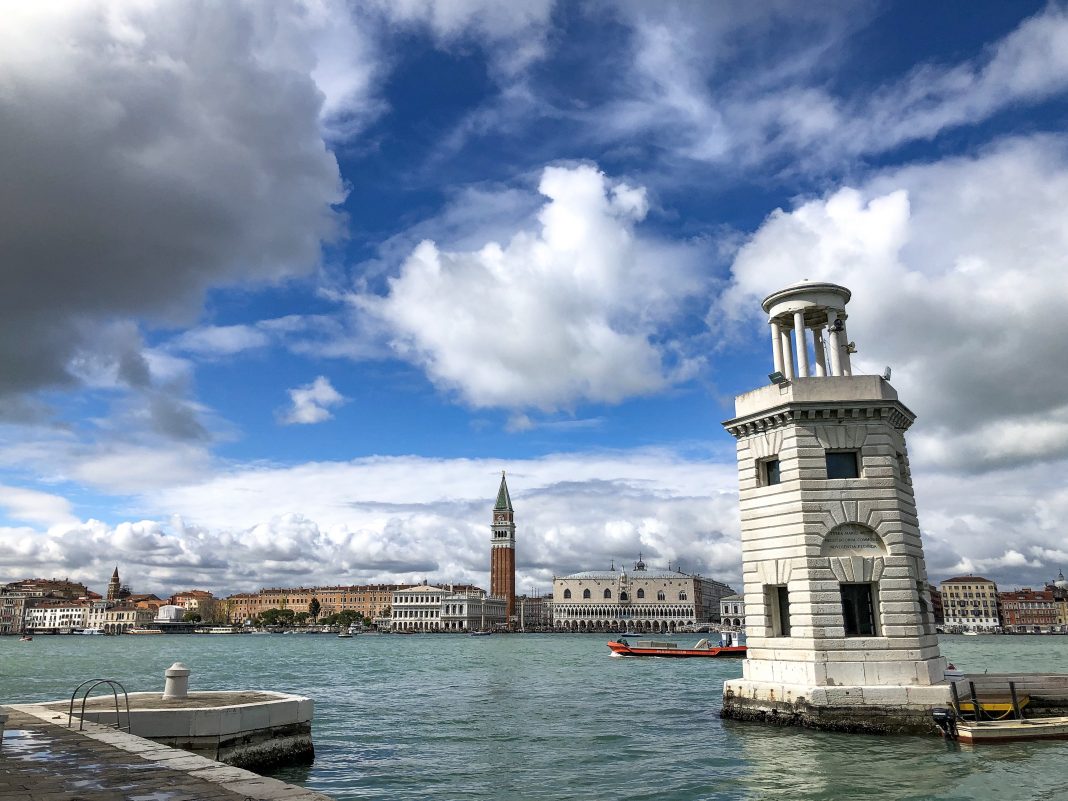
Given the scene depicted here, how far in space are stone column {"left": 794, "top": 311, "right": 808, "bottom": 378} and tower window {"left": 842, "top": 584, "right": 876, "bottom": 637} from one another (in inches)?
227

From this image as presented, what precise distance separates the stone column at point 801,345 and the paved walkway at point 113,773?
17520mm

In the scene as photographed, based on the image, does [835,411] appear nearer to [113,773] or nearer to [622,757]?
[622,757]

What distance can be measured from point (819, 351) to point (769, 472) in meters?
5.00

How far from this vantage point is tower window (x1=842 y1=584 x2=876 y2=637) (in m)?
20.6

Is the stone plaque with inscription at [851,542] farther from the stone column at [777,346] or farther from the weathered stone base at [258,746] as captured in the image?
the weathered stone base at [258,746]

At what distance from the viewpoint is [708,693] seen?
35344 millimetres

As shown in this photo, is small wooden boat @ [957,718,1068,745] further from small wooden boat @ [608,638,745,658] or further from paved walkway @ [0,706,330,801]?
small wooden boat @ [608,638,745,658]

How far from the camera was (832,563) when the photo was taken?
2075 cm

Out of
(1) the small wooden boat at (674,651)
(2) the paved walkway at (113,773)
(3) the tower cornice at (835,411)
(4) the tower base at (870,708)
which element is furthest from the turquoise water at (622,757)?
(1) the small wooden boat at (674,651)

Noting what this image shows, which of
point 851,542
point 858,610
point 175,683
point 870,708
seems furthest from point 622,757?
point 175,683

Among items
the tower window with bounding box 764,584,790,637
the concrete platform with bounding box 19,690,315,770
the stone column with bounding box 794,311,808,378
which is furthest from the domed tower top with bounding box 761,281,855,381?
the concrete platform with bounding box 19,690,315,770

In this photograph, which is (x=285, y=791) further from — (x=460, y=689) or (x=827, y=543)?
(x=460, y=689)

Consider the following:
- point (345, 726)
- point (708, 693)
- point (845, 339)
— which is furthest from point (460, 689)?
point (845, 339)

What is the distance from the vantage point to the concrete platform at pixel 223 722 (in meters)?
14.6
